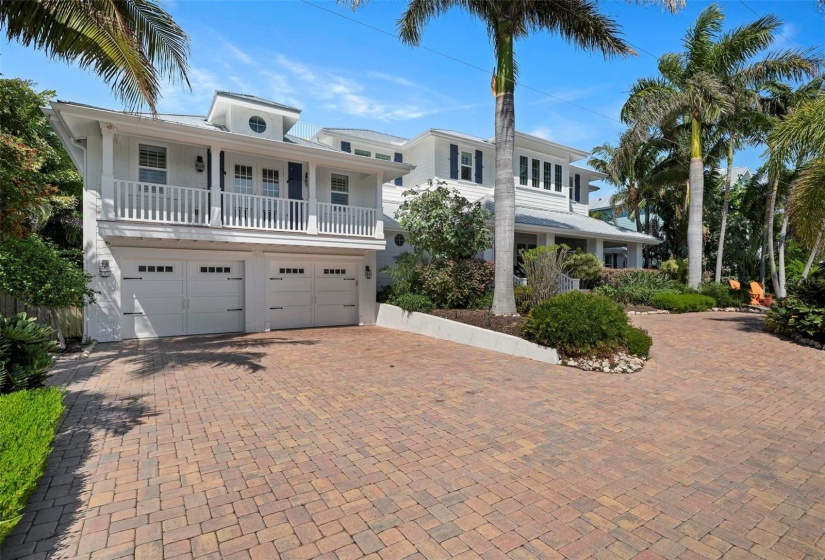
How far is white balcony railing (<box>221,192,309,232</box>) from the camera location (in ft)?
38.2

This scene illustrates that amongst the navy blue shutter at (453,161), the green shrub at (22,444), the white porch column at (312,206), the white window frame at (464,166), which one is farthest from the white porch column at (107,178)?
the white window frame at (464,166)

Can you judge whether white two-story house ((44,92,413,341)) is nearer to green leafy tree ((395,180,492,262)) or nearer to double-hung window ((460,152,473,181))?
green leafy tree ((395,180,492,262))

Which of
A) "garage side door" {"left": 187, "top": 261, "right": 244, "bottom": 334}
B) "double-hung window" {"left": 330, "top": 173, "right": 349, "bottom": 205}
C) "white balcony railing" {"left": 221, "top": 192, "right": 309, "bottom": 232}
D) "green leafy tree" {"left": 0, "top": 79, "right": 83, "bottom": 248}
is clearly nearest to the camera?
"green leafy tree" {"left": 0, "top": 79, "right": 83, "bottom": 248}

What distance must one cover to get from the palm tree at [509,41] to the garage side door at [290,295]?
6.42 metres

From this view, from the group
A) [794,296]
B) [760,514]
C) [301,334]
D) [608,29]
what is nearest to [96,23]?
[301,334]

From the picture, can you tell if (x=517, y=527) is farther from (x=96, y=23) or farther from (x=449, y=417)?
(x=96, y=23)

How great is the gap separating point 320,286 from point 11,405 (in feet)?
33.9

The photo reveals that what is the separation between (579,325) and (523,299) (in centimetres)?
454

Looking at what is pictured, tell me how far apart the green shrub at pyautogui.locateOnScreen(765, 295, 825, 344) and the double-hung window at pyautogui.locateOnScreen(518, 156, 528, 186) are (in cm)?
1200

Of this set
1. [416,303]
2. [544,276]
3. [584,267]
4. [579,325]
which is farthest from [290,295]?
[584,267]

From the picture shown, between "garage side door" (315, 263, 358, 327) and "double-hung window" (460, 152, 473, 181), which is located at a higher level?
"double-hung window" (460, 152, 473, 181)

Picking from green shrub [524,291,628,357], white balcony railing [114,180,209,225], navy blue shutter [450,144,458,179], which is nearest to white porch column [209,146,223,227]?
white balcony railing [114,180,209,225]

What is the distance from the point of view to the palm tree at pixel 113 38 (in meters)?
6.27

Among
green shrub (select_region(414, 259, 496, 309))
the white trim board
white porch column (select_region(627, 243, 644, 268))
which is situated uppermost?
white porch column (select_region(627, 243, 644, 268))
